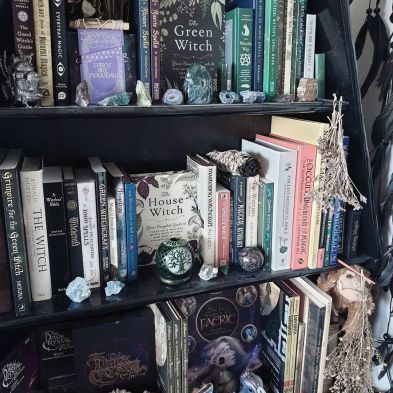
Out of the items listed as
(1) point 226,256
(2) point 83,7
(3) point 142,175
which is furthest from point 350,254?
(2) point 83,7

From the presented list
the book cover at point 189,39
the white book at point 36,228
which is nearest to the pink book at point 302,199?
the book cover at point 189,39

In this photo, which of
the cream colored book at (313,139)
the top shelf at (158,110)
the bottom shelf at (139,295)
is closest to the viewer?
the top shelf at (158,110)

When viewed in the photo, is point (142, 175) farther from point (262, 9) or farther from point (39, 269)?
point (262, 9)

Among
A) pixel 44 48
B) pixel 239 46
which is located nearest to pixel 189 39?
pixel 239 46

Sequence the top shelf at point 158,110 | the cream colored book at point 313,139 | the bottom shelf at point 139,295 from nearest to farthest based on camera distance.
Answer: the top shelf at point 158,110 → the bottom shelf at point 139,295 → the cream colored book at point 313,139

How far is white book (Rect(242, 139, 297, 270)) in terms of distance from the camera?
3.28ft

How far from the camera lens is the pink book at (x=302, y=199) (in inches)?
39.5

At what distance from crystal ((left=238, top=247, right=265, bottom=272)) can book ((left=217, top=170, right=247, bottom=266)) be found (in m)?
0.03

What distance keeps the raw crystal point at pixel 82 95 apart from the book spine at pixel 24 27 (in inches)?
3.9

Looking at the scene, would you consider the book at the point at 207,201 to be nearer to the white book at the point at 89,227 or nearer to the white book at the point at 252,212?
the white book at the point at 252,212

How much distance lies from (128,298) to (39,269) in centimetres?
20

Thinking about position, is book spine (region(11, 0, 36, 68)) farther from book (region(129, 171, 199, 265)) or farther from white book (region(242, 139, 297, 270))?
white book (region(242, 139, 297, 270))

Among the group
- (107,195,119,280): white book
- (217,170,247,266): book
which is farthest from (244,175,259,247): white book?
(107,195,119,280): white book

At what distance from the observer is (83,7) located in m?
0.88
